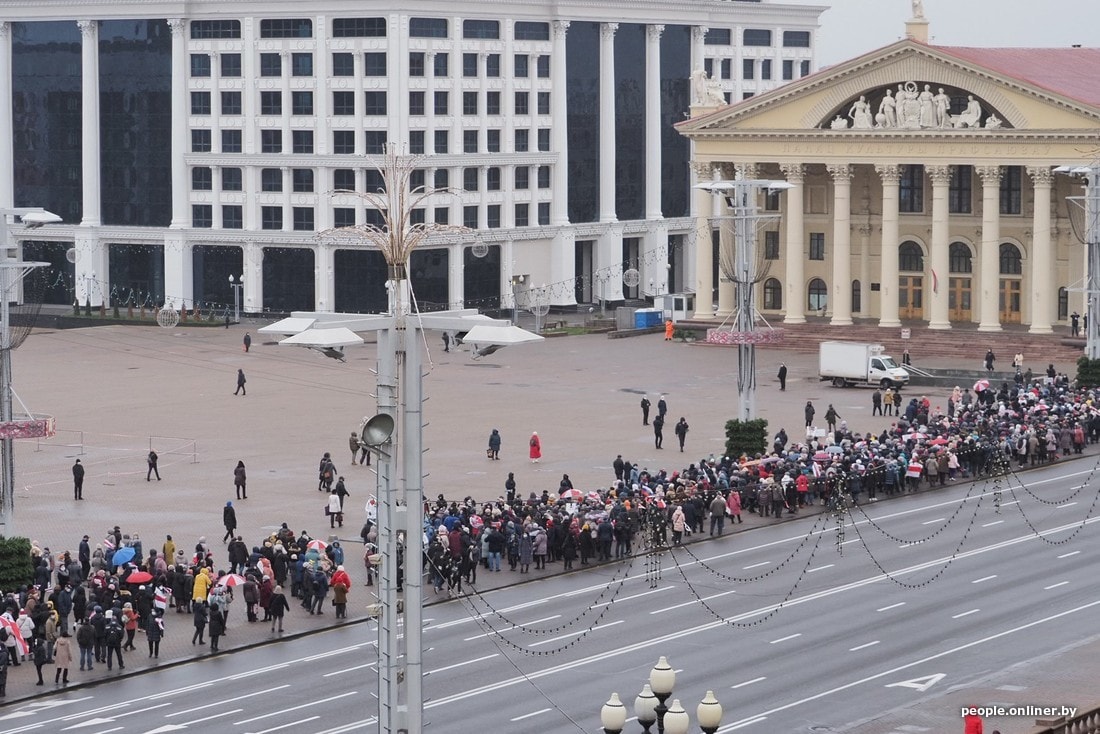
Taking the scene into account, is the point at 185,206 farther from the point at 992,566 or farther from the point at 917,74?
the point at 992,566

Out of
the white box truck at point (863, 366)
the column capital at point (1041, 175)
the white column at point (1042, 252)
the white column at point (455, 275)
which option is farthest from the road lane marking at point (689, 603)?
the white column at point (455, 275)

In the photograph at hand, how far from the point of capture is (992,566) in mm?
55406

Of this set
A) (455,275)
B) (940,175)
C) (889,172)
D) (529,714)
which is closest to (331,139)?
(455,275)

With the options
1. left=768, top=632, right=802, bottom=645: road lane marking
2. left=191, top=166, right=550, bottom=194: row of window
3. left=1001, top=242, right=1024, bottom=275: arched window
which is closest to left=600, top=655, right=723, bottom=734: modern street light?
left=768, top=632, right=802, bottom=645: road lane marking

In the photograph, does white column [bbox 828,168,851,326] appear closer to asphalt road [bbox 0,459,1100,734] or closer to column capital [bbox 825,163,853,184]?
column capital [bbox 825,163,853,184]

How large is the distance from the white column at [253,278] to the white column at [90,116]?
35.7ft

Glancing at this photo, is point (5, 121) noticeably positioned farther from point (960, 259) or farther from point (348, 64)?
point (960, 259)

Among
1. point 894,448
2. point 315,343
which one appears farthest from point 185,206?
point 315,343

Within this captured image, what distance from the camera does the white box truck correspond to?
9169cm

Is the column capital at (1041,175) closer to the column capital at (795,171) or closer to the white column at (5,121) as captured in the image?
Answer: the column capital at (795,171)

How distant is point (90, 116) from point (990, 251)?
5202 cm

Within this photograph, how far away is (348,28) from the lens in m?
121

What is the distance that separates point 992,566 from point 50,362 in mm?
57813

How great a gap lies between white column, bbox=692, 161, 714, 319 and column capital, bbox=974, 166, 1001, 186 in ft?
49.2
